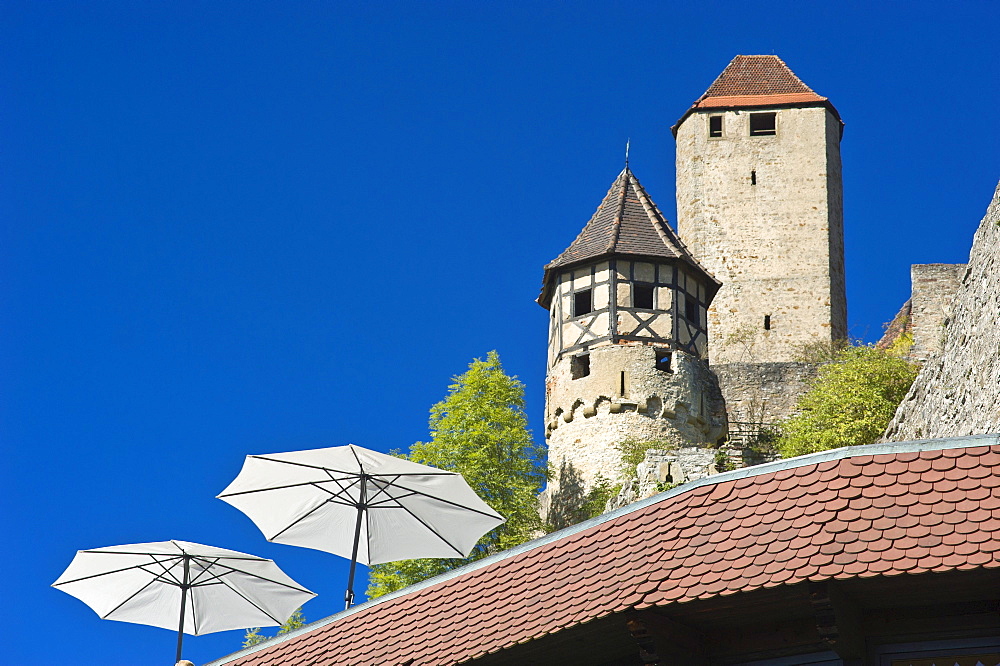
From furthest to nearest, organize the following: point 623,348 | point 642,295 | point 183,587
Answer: point 642,295, point 623,348, point 183,587

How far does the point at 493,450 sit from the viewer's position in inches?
1135

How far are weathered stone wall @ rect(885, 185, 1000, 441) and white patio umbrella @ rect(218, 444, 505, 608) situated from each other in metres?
5.22

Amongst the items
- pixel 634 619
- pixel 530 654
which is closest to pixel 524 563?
pixel 530 654

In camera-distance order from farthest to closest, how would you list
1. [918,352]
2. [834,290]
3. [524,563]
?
[834,290], [918,352], [524,563]

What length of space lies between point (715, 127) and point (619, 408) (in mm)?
15368

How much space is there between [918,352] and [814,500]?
2121 centimetres

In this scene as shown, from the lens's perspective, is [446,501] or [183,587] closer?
[446,501]

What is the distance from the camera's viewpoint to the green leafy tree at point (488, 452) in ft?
87.7

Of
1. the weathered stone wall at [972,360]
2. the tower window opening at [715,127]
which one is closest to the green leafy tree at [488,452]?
the weathered stone wall at [972,360]

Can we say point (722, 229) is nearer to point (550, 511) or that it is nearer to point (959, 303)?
point (550, 511)

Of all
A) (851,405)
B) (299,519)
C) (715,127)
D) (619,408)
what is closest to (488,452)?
(619,408)

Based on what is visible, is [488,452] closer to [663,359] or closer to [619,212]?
[663,359]

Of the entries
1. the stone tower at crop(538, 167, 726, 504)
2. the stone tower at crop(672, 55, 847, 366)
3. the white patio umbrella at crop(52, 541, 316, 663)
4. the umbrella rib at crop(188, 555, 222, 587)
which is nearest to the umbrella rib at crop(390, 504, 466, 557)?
the white patio umbrella at crop(52, 541, 316, 663)

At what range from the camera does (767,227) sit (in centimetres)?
3981
